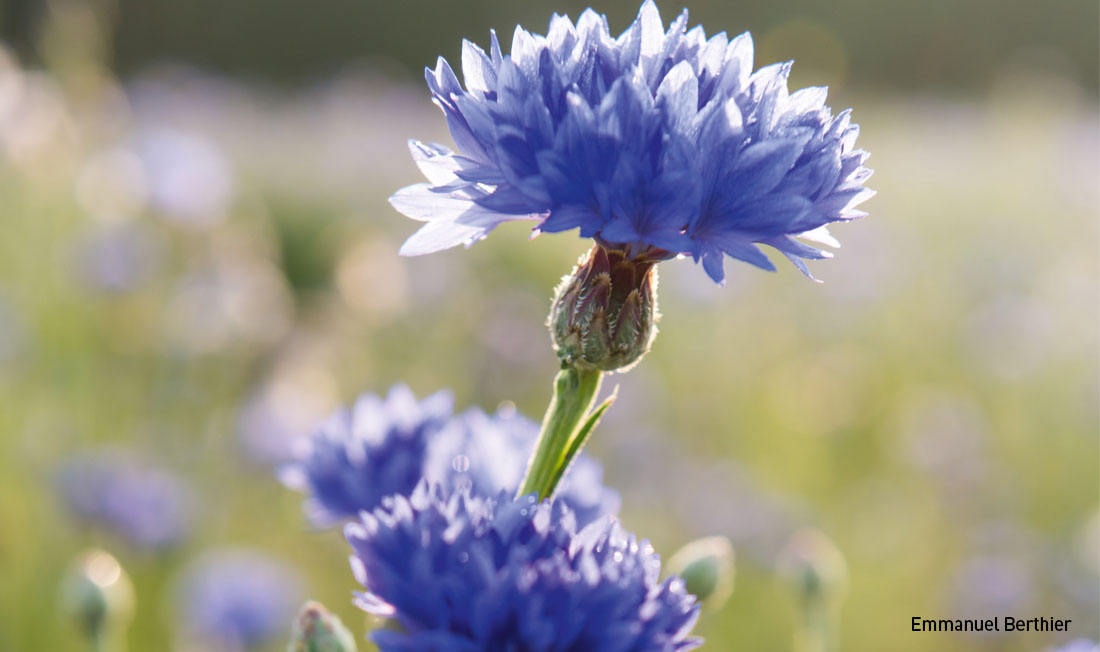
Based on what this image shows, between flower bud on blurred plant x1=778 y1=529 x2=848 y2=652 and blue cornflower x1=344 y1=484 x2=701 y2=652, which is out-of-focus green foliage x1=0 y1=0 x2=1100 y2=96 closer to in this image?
flower bud on blurred plant x1=778 y1=529 x2=848 y2=652

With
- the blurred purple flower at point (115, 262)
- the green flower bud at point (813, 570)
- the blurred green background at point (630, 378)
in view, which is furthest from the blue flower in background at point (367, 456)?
the blurred purple flower at point (115, 262)

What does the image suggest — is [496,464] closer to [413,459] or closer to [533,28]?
[413,459]

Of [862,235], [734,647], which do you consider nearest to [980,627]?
[734,647]

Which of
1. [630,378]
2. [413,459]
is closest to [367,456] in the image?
[413,459]

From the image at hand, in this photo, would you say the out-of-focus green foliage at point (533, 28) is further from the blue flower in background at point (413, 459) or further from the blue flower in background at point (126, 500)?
the blue flower in background at point (413, 459)

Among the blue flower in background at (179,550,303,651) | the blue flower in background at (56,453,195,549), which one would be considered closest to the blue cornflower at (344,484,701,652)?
the blue flower in background at (179,550,303,651)

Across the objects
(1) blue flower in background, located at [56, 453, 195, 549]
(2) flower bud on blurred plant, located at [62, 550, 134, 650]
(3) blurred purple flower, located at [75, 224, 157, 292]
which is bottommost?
(2) flower bud on blurred plant, located at [62, 550, 134, 650]

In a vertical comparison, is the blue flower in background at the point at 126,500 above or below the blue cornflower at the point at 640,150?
above
